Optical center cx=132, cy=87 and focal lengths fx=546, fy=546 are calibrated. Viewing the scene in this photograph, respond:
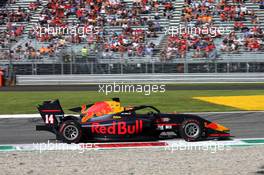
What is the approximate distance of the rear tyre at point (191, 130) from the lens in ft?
36.9

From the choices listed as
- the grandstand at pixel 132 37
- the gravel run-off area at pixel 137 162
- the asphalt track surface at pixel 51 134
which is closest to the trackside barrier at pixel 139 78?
the grandstand at pixel 132 37

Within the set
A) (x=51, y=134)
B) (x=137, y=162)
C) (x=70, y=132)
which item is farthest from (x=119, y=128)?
(x=51, y=134)

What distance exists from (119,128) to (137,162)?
6.95ft

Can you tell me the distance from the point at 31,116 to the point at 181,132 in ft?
23.2

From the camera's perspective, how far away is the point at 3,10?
3803 centimetres

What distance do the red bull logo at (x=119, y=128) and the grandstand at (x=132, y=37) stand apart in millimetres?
20402

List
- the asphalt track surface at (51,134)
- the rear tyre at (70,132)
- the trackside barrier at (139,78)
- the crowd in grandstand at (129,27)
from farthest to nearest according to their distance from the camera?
the crowd in grandstand at (129,27) < the trackside barrier at (139,78) < the asphalt track surface at (51,134) < the rear tyre at (70,132)

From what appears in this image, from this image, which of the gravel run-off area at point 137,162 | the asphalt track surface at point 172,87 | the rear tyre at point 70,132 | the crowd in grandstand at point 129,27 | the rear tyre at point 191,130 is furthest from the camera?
the crowd in grandstand at point 129,27

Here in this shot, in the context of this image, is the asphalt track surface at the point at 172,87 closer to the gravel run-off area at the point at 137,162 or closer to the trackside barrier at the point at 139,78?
the trackside barrier at the point at 139,78

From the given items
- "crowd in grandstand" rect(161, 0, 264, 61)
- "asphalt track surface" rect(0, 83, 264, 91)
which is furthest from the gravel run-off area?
"crowd in grandstand" rect(161, 0, 264, 61)

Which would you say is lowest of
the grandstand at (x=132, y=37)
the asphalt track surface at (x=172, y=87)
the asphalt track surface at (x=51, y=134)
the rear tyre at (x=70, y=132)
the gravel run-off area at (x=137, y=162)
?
the asphalt track surface at (x=172, y=87)

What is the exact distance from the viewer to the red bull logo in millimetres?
11180

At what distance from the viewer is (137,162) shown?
9.15 meters

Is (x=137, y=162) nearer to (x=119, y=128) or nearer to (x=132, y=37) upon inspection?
(x=119, y=128)
